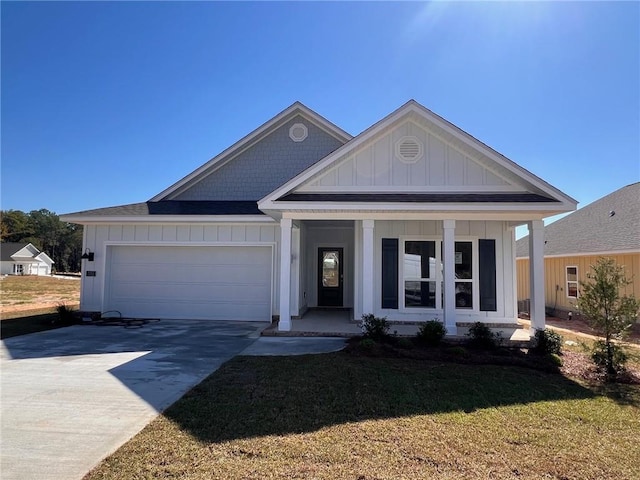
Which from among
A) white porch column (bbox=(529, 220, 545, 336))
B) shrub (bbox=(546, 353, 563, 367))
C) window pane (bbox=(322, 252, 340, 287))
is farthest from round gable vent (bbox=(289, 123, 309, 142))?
shrub (bbox=(546, 353, 563, 367))

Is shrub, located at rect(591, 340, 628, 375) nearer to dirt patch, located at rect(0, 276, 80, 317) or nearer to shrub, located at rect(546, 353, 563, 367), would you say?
shrub, located at rect(546, 353, 563, 367)

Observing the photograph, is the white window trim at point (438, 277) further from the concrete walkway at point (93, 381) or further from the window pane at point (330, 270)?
the window pane at point (330, 270)

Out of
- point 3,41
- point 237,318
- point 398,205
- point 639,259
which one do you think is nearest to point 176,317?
point 237,318

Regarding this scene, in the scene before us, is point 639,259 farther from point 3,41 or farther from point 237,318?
point 3,41

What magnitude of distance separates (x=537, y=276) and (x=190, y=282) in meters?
9.34

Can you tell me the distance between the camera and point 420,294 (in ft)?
33.7

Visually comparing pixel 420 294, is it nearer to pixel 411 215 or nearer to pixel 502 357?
pixel 411 215

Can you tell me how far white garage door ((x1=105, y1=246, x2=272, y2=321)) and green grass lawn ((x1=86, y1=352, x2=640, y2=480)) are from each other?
18.1 ft

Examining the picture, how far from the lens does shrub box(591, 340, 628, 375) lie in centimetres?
630

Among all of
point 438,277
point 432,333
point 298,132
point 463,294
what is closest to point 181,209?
point 298,132

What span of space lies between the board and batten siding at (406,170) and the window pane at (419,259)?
1.84m

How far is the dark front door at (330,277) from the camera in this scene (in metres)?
13.8

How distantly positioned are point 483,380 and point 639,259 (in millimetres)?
9777

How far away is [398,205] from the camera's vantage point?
8.58 meters
